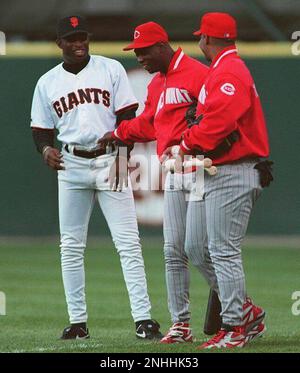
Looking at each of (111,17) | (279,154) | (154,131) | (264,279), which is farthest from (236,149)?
(111,17)

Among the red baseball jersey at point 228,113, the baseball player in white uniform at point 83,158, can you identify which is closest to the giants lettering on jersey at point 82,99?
the baseball player in white uniform at point 83,158

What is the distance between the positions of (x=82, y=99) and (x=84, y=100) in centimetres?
2

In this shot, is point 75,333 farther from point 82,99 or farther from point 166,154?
point 82,99

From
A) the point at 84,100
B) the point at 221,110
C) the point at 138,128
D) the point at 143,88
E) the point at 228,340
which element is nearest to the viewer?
the point at 221,110

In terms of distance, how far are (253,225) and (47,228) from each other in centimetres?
244

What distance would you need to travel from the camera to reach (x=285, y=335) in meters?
7.93

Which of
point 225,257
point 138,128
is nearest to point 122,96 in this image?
point 138,128

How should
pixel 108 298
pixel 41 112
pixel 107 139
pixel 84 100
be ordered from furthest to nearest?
pixel 108 298 < pixel 41 112 < pixel 84 100 < pixel 107 139

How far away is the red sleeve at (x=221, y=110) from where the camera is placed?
6746 mm

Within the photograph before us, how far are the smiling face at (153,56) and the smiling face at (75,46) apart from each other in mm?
530

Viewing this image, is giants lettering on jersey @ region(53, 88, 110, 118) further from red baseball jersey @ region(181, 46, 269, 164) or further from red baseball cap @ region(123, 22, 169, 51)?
red baseball jersey @ region(181, 46, 269, 164)

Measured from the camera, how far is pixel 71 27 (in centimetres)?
777

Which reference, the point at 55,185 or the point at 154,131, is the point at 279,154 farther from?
the point at 154,131

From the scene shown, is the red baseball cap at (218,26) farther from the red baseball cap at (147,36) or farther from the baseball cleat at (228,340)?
the baseball cleat at (228,340)
